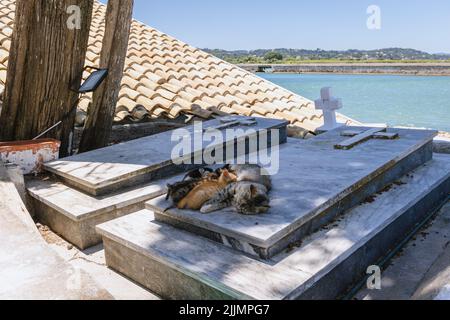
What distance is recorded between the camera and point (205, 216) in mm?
3008

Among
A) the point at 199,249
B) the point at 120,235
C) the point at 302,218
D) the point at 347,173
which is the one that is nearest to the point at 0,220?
the point at 120,235

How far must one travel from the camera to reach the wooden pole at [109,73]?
5250mm

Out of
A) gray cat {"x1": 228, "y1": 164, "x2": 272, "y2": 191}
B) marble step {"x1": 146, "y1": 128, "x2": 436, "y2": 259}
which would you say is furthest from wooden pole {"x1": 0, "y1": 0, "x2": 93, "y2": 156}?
gray cat {"x1": 228, "y1": 164, "x2": 272, "y2": 191}

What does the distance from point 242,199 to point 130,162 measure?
179 centimetres

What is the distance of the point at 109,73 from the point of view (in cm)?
533

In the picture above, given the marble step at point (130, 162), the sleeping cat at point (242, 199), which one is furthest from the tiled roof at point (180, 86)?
the sleeping cat at point (242, 199)

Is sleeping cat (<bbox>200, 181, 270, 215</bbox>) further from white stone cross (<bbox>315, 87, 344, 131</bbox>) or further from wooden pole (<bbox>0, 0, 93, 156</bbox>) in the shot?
white stone cross (<bbox>315, 87, 344, 131</bbox>)

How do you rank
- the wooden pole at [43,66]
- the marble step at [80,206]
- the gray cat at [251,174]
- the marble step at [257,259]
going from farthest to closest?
the wooden pole at [43,66] < the marble step at [80,206] < the gray cat at [251,174] < the marble step at [257,259]

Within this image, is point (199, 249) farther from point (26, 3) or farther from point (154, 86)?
point (154, 86)

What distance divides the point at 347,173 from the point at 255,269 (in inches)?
65.2

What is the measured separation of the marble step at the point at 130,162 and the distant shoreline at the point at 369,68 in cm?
3031

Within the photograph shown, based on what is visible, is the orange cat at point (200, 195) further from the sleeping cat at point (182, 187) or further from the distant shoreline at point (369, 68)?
the distant shoreline at point (369, 68)

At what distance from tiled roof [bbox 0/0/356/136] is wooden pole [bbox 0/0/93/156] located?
3.37 feet

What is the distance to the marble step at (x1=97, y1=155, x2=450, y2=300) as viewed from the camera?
95.1 inches
